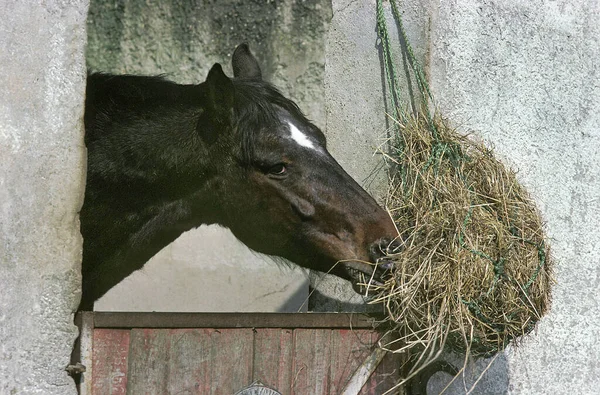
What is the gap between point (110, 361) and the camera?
9.48 ft

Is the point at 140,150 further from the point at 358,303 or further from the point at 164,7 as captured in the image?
the point at 164,7

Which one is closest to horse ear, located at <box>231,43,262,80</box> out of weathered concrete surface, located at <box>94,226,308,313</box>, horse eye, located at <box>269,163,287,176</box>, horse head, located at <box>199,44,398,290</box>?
horse head, located at <box>199,44,398,290</box>

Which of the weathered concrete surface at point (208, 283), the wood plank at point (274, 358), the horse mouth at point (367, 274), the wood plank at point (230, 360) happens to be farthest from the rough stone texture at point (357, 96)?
the weathered concrete surface at point (208, 283)

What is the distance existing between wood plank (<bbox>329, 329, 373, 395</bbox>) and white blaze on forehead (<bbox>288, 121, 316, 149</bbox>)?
82cm

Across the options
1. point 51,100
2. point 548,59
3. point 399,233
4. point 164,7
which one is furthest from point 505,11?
point 164,7

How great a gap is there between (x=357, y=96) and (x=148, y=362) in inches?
70.1

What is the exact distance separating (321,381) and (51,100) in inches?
56.8

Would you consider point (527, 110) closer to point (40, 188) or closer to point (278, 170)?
point (278, 170)

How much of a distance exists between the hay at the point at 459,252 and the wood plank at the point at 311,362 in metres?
0.27

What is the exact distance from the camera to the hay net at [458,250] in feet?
10.6

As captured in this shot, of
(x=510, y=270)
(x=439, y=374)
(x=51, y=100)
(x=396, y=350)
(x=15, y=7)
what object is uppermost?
(x=15, y=7)

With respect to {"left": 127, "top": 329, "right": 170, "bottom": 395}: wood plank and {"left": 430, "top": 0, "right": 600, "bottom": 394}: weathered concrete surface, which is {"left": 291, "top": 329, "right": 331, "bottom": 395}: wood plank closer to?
{"left": 127, "top": 329, "right": 170, "bottom": 395}: wood plank

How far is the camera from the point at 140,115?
389cm

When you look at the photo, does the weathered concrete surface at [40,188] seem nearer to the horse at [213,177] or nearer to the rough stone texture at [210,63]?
the horse at [213,177]
